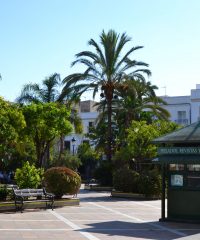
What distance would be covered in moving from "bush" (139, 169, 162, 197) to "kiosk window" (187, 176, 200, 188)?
11.9 m

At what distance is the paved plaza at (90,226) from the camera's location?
13.1 meters

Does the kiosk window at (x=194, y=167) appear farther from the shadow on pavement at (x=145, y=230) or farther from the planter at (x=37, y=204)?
the planter at (x=37, y=204)

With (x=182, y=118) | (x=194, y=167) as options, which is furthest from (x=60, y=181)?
(x=182, y=118)

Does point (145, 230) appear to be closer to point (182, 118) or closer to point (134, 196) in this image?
point (134, 196)

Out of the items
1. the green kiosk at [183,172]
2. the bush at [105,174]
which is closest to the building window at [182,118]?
the bush at [105,174]

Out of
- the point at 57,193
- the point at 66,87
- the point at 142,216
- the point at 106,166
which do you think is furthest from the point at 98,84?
the point at 142,216

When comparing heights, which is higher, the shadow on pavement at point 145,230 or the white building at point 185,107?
the white building at point 185,107

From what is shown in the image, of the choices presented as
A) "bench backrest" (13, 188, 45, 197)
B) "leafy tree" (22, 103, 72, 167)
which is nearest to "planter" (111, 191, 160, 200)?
"leafy tree" (22, 103, 72, 167)

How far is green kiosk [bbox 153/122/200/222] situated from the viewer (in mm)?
16047

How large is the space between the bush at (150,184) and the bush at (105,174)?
8.54 m

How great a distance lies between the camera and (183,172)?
16453mm

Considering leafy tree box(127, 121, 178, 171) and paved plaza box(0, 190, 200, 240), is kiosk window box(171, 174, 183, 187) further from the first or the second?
leafy tree box(127, 121, 178, 171)

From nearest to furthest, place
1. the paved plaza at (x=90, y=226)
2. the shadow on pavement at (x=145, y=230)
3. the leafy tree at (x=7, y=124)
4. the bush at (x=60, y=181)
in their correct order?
the paved plaza at (x=90, y=226), the shadow on pavement at (x=145, y=230), the leafy tree at (x=7, y=124), the bush at (x=60, y=181)

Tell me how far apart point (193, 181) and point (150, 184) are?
39.5 ft
